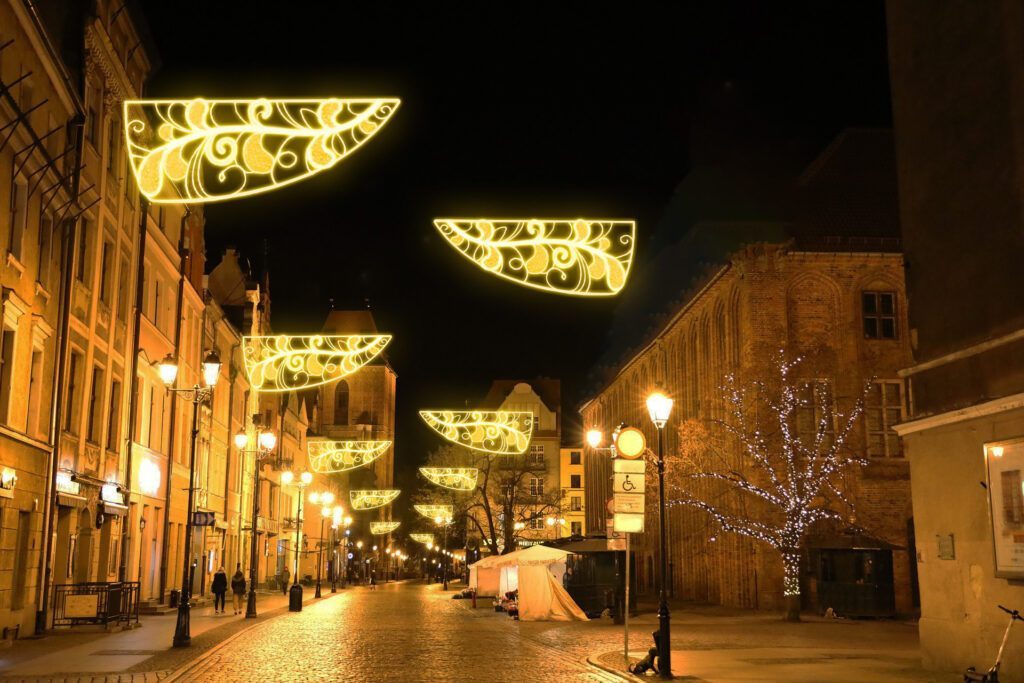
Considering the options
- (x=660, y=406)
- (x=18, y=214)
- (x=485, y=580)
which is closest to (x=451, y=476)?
(x=485, y=580)

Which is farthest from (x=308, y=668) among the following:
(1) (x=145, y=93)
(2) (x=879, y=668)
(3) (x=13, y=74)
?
(1) (x=145, y=93)

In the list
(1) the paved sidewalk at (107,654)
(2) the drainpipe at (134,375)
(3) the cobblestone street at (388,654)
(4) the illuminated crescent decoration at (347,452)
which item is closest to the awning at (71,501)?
(1) the paved sidewalk at (107,654)

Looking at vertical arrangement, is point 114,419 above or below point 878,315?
below

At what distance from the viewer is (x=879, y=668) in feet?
58.5

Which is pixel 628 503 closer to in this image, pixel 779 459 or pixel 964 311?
pixel 964 311

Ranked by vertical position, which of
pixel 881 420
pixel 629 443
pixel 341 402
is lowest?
pixel 629 443

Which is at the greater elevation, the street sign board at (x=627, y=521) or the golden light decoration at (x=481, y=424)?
the golden light decoration at (x=481, y=424)

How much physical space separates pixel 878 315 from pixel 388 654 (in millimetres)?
24931

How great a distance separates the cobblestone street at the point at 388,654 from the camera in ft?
56.1

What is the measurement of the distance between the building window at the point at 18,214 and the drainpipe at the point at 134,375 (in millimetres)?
8776

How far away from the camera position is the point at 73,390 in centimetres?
2648

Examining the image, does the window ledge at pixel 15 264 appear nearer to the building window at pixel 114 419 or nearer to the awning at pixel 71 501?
the awning at pixel 71 501

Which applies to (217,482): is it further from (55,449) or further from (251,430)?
(55,449)

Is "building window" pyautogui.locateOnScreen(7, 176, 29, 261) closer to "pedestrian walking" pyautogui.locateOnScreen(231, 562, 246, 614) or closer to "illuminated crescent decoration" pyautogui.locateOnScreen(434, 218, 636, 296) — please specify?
"illuminated crescent decoration" pyautogui.locateOnScreen(434, 218, 636, 296)
